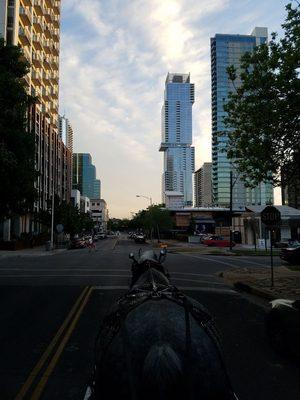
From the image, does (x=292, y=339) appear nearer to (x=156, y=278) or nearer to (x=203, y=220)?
(x=156, y=278)

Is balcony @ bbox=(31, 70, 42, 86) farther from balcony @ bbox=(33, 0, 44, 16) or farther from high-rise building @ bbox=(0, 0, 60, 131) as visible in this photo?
balcony @ bbox=(33, 0, 44, 16)

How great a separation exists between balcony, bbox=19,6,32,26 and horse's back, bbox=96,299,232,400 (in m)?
72.5

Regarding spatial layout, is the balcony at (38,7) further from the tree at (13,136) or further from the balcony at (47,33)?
the tree at (13,136)

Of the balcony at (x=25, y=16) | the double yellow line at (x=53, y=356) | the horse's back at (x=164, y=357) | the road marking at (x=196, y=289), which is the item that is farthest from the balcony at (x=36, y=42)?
the horse's back at (x=164, y=357)

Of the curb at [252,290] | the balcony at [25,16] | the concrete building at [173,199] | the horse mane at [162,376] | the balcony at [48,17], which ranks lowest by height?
the curb at [252,290]

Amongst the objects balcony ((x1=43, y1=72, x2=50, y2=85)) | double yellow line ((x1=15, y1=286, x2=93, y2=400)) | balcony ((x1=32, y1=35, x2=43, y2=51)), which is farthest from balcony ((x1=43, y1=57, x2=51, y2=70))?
double yellow line ((x1=15, y1=286, x2=93, y2=400))

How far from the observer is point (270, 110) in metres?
13.4

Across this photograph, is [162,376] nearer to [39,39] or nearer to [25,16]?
[25,16]

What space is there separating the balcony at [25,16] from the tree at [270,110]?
6102cm

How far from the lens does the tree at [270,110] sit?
13.1 metres

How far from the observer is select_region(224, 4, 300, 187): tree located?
13062 millimetres

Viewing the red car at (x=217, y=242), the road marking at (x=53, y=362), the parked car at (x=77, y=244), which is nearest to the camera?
the road marking at (x=53, y=362)

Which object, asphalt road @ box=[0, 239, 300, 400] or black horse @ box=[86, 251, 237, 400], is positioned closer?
black horse @ box=[86, 251, 237, 400]

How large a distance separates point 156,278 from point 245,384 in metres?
1.92
